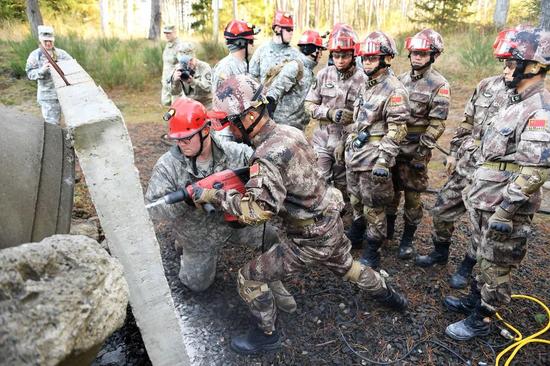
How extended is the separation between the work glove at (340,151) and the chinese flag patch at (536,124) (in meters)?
2.10

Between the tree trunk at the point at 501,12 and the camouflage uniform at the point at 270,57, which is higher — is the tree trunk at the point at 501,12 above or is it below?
above

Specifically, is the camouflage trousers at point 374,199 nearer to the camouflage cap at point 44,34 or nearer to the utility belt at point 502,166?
the utility belt at point 502,166

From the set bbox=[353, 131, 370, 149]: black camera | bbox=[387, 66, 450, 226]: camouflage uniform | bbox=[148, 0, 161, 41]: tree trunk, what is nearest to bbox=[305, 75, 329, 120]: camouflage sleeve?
bbox=[353, 131, 370, 149]: black camera

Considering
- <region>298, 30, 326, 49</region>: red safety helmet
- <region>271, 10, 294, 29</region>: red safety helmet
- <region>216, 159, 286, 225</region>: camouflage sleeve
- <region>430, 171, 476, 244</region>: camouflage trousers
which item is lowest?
<region>430, 171, 476, 244</region>: camouflage trousers

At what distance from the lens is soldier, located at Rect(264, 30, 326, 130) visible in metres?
5.16

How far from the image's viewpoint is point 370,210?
4238 mm

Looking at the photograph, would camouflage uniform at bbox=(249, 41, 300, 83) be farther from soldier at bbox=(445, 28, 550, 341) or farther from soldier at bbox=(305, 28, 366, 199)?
soldier at bbox=(445, 28, 550, 341)

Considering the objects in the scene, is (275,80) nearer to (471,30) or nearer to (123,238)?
(123,238)

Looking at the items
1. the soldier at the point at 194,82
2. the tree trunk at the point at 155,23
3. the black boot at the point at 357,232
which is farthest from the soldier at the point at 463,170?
the tree trunk at the point at 155,23

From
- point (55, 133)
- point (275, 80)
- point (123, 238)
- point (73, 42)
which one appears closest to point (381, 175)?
point (275, 80)

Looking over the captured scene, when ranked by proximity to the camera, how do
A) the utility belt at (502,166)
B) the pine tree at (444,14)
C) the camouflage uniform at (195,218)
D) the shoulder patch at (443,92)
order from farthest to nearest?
1. the pine tree at (444,14)
2. the shoulder patch at (443,92)
3. the camouflage uniform at (195,218)
4. the utility belt at (502,166)

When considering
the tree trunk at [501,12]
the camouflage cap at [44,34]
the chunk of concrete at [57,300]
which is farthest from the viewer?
the tree trunk at [501,12]

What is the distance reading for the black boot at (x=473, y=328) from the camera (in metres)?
3.38

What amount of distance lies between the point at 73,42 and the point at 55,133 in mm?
12075
